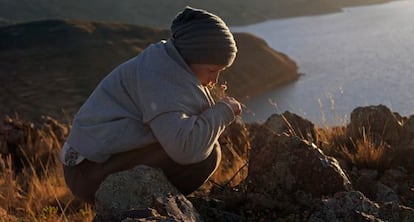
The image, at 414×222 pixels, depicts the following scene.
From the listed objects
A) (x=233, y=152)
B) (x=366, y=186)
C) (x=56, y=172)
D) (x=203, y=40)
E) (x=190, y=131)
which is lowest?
(x=56, y=172)

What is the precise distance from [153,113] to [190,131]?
21cm

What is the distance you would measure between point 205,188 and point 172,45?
1.51 metres

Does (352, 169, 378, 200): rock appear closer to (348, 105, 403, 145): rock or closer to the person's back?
the person's back

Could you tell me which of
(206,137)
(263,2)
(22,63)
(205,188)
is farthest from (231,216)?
(263,2)

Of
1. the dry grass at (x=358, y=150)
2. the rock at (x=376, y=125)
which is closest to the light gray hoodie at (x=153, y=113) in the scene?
the dry grass at (x=358, y=150)

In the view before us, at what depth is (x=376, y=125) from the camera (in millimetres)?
5484

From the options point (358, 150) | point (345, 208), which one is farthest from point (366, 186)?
point (345, 208)

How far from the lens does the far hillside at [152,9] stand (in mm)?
120194

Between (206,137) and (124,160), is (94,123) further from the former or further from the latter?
(206,137)

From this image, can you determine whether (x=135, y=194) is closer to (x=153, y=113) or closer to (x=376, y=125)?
(x=153, y=113)

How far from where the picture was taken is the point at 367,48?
1790 inches

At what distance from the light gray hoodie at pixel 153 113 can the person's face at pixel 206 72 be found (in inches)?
2.0

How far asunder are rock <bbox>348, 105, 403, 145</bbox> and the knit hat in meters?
2.21

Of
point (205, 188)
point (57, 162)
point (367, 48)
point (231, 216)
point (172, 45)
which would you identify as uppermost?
point (172, 45)
